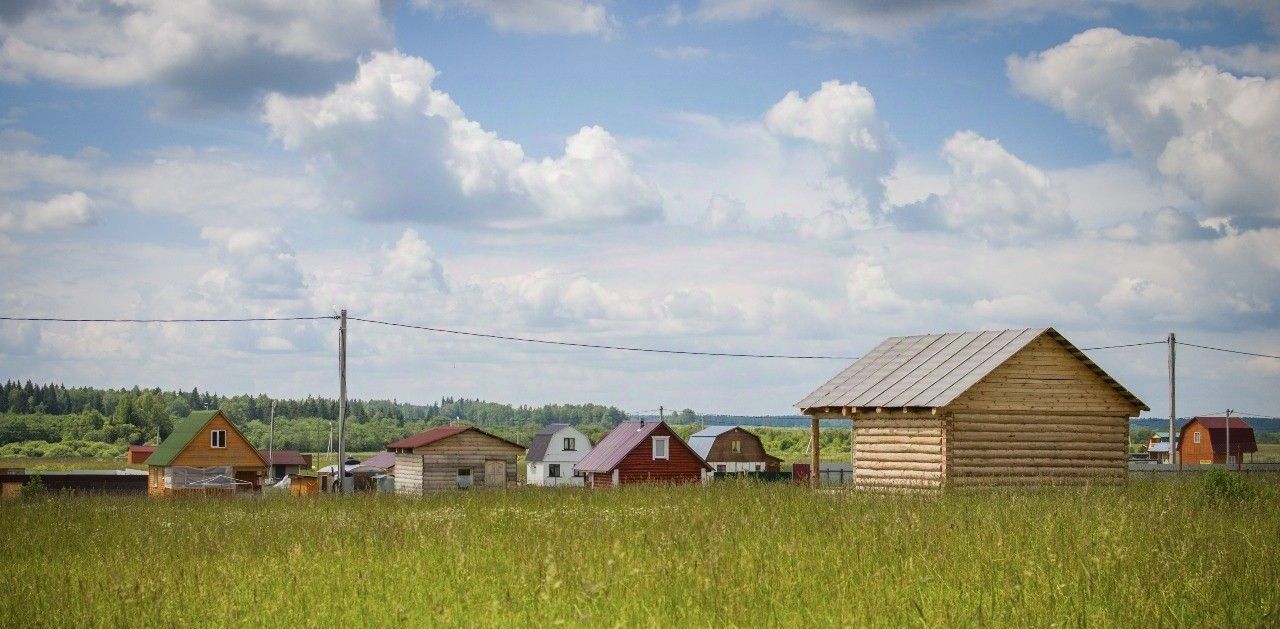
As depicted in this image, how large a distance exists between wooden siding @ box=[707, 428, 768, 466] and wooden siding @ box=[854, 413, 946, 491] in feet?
170

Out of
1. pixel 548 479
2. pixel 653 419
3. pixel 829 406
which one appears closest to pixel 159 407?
pixel 548 479

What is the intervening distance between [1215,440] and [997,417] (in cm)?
8392

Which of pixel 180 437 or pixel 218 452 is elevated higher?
pixel 180 437

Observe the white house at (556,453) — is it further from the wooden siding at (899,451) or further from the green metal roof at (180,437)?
the wooden siding at (899,451)

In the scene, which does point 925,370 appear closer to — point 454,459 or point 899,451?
point 899,451

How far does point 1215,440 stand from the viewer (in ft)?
334

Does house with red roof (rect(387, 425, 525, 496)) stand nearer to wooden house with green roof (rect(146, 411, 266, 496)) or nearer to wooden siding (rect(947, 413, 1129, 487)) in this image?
wooden house with green roof (rect(146, 411, 266, 496))

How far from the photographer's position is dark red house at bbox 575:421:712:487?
5888cm

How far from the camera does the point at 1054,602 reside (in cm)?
949

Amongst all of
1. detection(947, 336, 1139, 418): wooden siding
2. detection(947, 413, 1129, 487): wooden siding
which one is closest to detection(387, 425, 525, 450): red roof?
Answer: detection(947, 413, 1129, 487): wooden siding

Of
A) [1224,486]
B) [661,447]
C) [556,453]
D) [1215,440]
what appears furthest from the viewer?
[1215,440]

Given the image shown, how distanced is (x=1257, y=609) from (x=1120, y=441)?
2298 centimetres

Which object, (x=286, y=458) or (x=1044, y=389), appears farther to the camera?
(x=286, y=458)

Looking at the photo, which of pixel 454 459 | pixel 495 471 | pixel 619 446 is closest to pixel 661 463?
pixel 619 446
